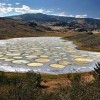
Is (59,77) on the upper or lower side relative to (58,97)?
lower

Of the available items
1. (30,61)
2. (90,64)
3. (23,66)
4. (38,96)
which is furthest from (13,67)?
(38,96)

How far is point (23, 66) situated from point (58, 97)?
24.7 metres

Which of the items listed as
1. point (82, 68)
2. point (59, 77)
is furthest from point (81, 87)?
point (82, 68)

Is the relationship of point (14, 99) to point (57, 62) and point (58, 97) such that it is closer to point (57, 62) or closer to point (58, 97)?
point (58, 97)

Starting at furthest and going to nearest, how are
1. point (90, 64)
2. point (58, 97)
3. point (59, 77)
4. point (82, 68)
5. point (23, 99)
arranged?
1. point (90, 64)
2. point (82, 68)
3. point (59, 77)
4. point (58, 97)
5. point (23, 99)

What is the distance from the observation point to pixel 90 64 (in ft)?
121

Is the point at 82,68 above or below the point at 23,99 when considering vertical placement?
below

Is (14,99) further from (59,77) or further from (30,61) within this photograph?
(30,61)

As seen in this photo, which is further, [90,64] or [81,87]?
[90,64]

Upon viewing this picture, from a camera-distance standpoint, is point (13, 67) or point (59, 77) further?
point (13, 67)

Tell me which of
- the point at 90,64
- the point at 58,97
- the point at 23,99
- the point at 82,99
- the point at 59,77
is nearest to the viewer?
the point at 82,99

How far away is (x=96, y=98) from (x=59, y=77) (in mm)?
19688

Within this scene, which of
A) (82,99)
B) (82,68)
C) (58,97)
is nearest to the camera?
(82,99)

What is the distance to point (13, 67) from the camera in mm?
33875
